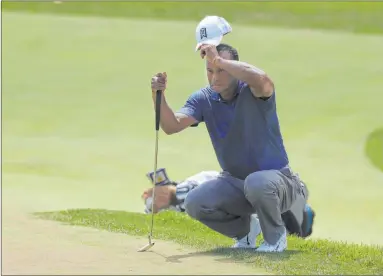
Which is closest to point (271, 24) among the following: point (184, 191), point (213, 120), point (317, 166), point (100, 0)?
point (100, 0)

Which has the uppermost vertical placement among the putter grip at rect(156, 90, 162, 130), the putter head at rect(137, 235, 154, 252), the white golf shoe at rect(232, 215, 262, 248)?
the putter grip at rect(156, 90, 162, 130)

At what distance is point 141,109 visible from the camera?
12.3 m

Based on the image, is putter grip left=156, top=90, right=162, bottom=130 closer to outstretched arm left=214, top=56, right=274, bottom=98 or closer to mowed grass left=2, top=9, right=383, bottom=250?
outstretched arm left=214, top=56, right=274, bottom=98

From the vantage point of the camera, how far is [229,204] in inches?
250

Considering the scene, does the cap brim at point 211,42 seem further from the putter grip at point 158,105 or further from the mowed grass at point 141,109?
the mowed grass at point 141,109

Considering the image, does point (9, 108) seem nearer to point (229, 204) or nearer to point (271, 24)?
point (271, 24)

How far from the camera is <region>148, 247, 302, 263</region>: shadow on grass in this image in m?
5.61

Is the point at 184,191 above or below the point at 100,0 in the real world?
below

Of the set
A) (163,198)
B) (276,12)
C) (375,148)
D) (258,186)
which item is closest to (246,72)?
(258,186)

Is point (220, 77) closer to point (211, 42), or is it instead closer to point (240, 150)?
point (211, 42)

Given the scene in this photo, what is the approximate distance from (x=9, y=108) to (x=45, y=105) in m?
0.44

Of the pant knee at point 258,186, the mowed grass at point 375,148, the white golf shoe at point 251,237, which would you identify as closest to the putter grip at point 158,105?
the pant knee at point 258,186

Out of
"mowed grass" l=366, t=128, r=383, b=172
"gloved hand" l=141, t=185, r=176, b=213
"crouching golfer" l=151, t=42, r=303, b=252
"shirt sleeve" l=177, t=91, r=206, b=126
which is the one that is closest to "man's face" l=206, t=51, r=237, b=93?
"crouching golfer" l=151, t=42, r=303, b=252

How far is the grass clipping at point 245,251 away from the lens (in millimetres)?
5496
